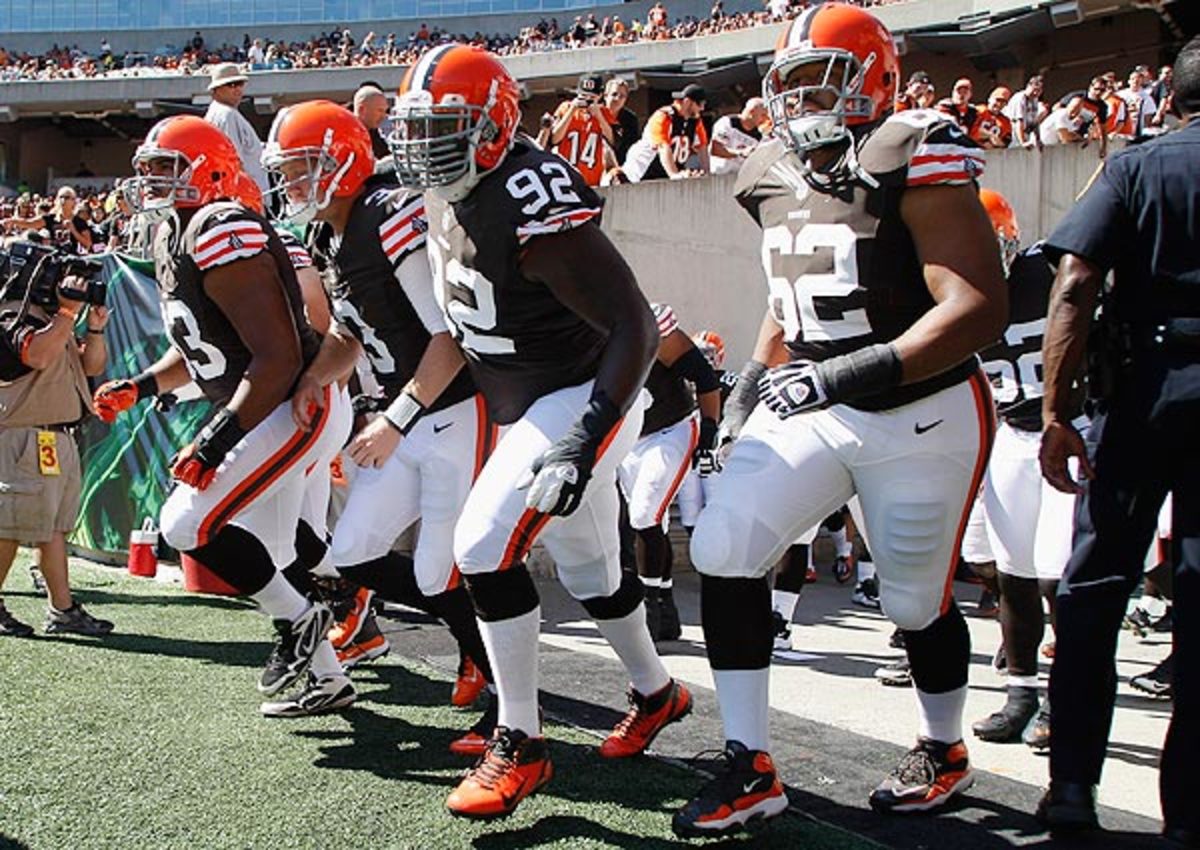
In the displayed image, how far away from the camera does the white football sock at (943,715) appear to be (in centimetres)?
357

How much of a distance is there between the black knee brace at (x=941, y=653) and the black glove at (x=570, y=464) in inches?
38.4

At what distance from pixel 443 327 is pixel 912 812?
6.30 feet

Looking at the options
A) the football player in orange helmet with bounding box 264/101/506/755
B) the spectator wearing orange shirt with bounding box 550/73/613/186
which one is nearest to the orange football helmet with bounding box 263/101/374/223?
the football player in orange helmet with bounding box 264/101/506/755

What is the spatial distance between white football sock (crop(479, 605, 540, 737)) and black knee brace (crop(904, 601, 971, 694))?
1.00m

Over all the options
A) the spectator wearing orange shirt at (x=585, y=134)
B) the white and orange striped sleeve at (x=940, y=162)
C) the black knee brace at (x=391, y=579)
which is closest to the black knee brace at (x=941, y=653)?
the white and orange striped sleeve at (x=940, y=162)

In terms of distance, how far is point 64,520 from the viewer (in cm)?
610

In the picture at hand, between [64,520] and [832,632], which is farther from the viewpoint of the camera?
[832,632]

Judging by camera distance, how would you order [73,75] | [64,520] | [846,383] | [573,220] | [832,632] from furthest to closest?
[73,75], [832,632], [64,520], [573,220], [846,383]

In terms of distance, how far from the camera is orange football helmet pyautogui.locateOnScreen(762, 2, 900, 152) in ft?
11.0

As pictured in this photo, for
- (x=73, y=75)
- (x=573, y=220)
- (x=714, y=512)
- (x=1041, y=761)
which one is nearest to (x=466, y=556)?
(x=714, y=512)

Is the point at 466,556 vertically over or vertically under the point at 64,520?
over

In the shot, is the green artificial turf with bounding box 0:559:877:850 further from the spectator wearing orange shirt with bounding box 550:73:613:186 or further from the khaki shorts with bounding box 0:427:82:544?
the spectator wearing orange shirt with bounding box 550:73:613:186

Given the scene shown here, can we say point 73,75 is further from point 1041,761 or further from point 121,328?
point 1041,761

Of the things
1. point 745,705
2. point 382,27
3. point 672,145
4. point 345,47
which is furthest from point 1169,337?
point 382,27
